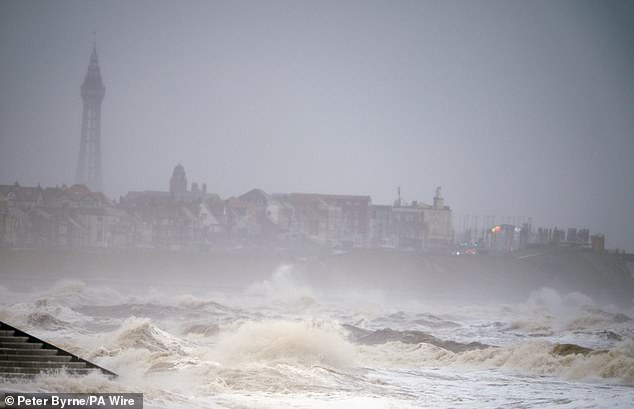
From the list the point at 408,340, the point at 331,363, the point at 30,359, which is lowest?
the point at 408,340

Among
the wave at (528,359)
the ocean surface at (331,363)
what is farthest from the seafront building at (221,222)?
the wave at (528,359)

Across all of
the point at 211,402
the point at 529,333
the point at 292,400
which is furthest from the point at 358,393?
the point at 529,333

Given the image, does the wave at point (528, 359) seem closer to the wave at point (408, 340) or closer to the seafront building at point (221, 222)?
the wave at point (408, 340)

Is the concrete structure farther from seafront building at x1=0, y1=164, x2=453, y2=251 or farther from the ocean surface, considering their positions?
seafront building at x1=0, y1=164, x2=453, y2=251

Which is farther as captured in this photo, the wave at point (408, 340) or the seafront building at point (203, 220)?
the seafront building at point (203, 220)

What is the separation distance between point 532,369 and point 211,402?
9554mm

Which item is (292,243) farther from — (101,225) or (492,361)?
(492,361)

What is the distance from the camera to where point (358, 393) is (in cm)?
1517
